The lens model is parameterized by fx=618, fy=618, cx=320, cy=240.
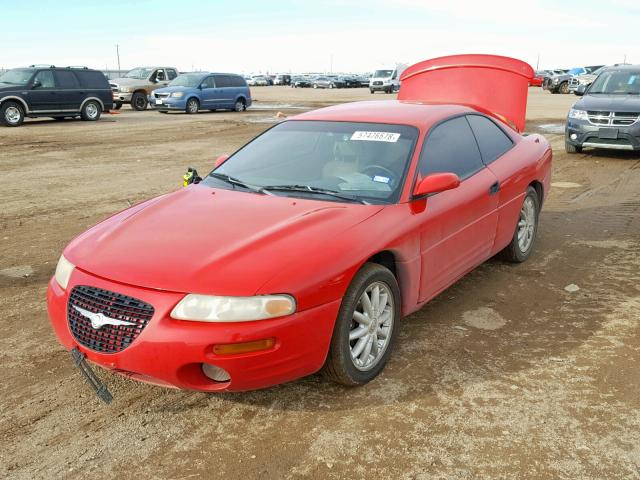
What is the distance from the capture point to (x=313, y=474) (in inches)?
106

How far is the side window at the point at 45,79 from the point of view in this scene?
18.6 metres

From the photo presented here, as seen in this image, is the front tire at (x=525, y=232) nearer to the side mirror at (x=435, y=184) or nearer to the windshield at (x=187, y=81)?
the side mirror at (x=435, y=184)

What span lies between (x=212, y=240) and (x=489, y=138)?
109 inches

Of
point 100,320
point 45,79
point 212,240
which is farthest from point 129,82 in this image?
point 100,320

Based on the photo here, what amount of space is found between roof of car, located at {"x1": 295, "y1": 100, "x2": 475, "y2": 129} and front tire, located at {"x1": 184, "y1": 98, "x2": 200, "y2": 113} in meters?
20.2

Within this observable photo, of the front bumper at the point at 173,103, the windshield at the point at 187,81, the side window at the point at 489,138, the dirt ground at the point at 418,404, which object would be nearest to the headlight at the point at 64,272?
the dirt ground at the point at 418,404

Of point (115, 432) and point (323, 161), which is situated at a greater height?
point (323, 161)

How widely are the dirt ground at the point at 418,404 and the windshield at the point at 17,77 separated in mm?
14739

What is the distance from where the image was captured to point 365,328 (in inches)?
132

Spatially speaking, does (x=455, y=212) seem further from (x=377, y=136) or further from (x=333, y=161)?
(x=333, y=161)

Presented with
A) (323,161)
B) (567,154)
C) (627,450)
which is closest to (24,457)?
(323,161)

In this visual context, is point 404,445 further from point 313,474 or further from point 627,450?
point 627,450

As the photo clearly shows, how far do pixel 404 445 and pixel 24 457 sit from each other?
175cm

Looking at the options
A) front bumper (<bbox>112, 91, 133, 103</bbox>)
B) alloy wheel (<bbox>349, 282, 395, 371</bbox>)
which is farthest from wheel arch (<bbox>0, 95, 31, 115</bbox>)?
alloy wheel (<bbox>349, 282, 395, 371</bbox>)
